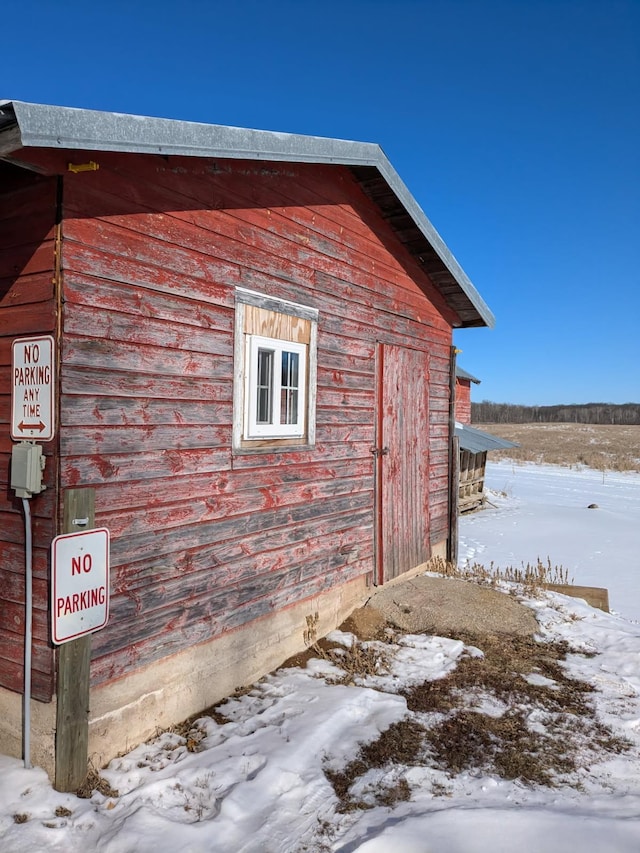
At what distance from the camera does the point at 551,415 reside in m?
103

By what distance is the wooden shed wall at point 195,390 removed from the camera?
3.39m

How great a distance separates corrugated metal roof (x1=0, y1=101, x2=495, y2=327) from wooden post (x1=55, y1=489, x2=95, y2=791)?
1828 millimetres

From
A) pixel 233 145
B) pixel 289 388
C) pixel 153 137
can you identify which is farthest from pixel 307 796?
pixel 233 145

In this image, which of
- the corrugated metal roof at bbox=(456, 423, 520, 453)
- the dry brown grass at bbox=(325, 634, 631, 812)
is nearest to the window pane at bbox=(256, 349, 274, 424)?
the dry brown grass at bbox=(325, 634, 631, 812)

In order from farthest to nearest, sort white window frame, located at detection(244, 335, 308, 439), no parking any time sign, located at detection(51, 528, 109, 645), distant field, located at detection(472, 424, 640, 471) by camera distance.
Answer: distant field, located at detection(472, 424, 640, 471), white window frame, located at detection(244, 335, 308, 439), no parking any time sign, located at detection(51, 528, 109, 645)

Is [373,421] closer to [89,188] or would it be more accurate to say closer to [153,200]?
[153,200]

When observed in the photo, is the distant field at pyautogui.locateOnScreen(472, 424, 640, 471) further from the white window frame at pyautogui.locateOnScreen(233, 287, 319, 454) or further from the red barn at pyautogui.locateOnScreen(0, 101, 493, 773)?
the white window frame at pyautogui.locateOnScreen(233, 287, 319, 454)

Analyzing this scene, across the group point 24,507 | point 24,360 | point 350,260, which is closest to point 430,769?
point 24,507

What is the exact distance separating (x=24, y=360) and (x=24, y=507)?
838mm

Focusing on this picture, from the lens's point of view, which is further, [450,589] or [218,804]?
[450,589]

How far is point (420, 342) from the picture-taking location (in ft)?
24.5

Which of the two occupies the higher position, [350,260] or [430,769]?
[350,260]

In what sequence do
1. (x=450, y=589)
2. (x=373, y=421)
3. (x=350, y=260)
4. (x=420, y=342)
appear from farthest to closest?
(x=420, y=342), (x=450, y=589), (x=373, y=421), (x=350, y=260)

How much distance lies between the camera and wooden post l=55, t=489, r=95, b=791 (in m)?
3.10
